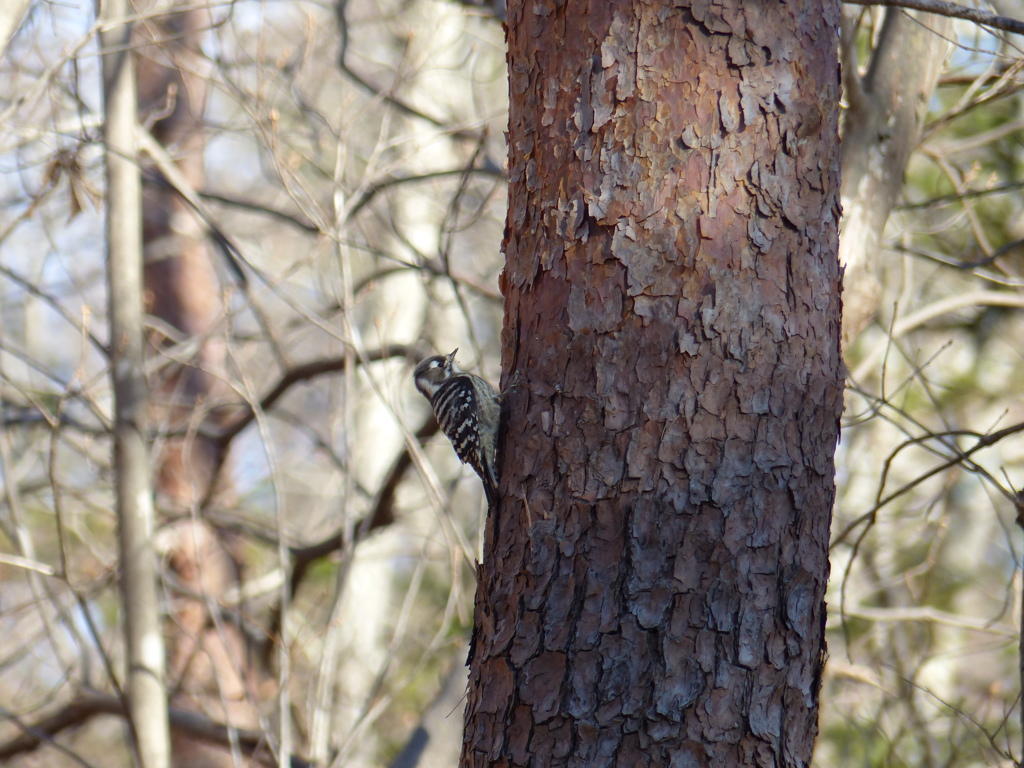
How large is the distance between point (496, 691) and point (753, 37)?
1.72m

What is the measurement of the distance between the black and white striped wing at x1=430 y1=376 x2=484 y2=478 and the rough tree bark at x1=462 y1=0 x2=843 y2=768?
901 mm

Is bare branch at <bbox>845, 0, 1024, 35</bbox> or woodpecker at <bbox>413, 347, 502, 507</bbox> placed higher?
bare branch at <bbox>845, 0, 1024, 35</bbox>

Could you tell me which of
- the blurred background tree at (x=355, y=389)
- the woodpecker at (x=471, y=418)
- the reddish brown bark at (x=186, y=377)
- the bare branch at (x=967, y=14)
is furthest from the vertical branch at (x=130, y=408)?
the bare branch at (x=967, y=14)

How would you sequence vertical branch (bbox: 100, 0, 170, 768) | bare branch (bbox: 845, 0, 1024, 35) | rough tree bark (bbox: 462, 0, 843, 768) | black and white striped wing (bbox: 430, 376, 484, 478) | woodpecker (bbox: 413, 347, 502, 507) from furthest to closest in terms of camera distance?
vertical branch (bbox: 100, 0, 170, 768)
black and white striped wing (bbox: 430, 376, 484, 478)
woodpecker (bbox: 413, 347, 502, 507)
bare branch (bbox: 845, 0, 1024, 35)
rough tree bark (bbox: 462, 0, 843, 768)

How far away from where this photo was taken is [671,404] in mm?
2162

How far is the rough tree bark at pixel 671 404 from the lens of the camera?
204 centimetres

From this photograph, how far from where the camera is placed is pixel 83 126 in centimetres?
A: 400

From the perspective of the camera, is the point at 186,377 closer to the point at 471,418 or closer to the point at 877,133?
the point at 471,418

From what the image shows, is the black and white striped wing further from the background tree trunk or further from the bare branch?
the bare branch

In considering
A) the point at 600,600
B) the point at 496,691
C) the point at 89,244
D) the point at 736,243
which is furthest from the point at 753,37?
the point at 89,244

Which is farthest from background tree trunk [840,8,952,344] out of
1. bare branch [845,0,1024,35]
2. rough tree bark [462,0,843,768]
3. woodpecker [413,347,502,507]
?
woodpecker [413,347,502,507]

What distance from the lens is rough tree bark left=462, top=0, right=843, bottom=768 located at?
2035mm

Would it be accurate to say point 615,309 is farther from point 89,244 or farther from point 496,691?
point 89,244

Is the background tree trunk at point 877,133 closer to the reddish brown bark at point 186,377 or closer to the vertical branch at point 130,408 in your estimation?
the vertical branch at point 130,408
